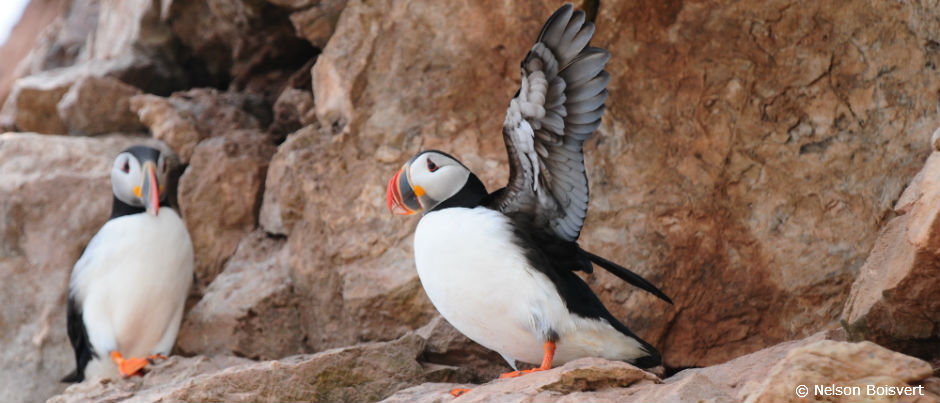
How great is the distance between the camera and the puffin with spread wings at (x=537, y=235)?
3.13 metres

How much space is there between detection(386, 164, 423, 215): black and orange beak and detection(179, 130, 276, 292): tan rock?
1857mm

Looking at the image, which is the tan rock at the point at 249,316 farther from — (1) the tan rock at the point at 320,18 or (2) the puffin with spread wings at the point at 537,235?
(2) the puffin with spread wings at the point at 537,235

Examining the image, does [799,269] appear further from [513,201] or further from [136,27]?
[136,27]

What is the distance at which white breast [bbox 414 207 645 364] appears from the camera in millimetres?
3221

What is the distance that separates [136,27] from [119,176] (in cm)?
188

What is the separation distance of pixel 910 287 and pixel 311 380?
217 cm

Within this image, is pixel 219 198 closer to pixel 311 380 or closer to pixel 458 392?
pixel 311 380

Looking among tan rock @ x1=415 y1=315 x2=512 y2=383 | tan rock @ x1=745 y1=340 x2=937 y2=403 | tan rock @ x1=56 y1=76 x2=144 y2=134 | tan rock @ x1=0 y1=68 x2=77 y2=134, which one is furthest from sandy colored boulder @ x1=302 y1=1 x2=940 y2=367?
tan rock @ x1=0 y1=68 x2=77 y2=134

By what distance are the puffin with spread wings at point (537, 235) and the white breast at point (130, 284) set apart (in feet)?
5.78

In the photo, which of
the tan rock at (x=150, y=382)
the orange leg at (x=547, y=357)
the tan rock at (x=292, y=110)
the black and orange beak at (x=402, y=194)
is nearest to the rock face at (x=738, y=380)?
the orange leg at (x=547, y=357)

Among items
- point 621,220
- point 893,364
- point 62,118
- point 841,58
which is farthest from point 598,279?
point 62,118

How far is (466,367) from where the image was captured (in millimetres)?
4004

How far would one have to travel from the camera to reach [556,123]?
3.19 metres

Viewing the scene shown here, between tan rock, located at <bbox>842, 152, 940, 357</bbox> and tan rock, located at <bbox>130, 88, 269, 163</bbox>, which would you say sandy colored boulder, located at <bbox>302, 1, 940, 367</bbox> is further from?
tan rock, located at <bbox>130, 88, 269, 163</bbox>
